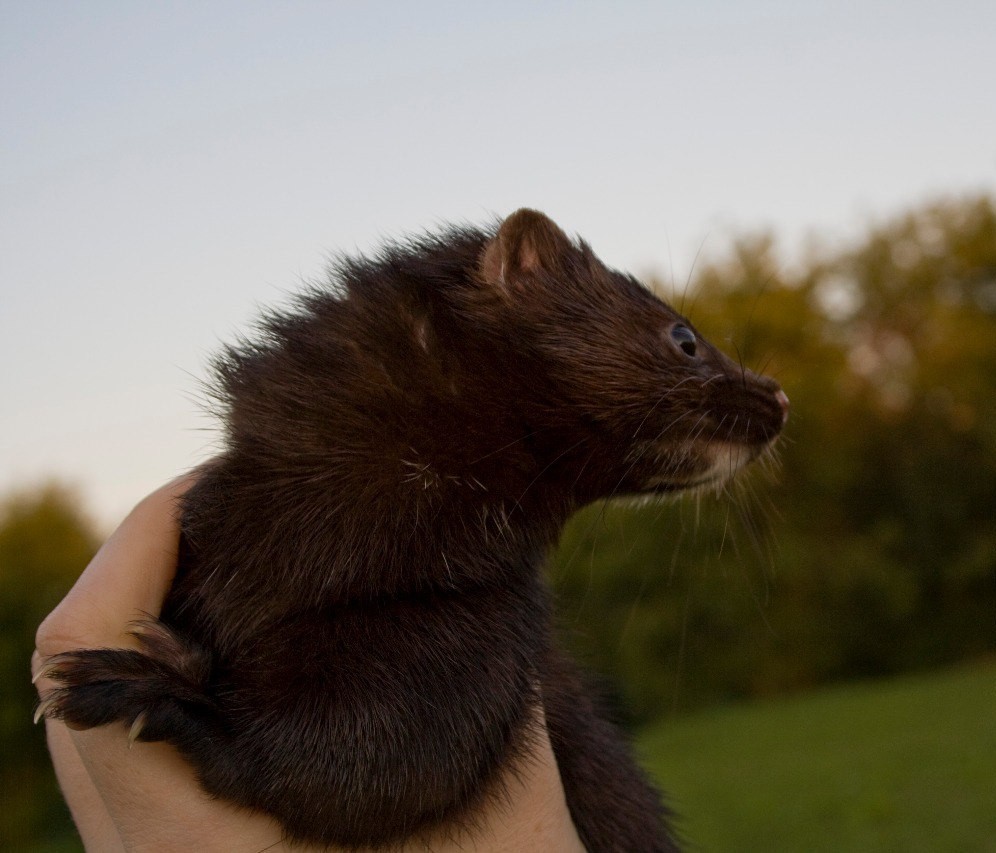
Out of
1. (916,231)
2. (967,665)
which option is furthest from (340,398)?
(916,231)

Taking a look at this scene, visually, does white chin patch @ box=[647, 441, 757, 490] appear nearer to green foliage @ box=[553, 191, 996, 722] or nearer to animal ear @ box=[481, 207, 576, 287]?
animal ear @ box=[481, 207, 576, 287]

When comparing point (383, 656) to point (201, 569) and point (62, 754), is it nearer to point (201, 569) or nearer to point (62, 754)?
point (201, 569)

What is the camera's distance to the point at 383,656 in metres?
2.89

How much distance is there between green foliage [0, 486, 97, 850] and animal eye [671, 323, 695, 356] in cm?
1539

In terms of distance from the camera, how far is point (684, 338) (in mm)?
3809

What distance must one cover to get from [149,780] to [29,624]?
18225 mm

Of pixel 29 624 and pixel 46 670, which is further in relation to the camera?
pixel 29 624

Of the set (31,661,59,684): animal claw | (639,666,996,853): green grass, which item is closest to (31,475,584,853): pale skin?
(31,661,59,684): animal claw

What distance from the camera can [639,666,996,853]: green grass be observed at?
15.9 m

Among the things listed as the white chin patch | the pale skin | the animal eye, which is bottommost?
the pale skin

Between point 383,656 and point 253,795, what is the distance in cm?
48

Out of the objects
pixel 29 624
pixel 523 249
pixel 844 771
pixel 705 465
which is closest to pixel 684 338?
pixel 705 465

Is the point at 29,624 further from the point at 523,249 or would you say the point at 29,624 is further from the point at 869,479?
the point at 869,479

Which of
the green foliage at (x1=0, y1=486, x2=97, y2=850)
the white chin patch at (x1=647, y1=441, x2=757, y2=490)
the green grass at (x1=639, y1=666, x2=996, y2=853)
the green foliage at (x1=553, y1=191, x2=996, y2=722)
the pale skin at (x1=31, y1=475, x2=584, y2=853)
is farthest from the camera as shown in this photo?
the green foliage at (x1=553, y1=191, x2=996, y2=722)
